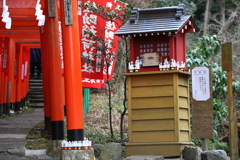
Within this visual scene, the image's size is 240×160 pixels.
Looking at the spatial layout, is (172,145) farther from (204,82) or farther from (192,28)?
(192,28)

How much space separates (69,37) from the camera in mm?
7754

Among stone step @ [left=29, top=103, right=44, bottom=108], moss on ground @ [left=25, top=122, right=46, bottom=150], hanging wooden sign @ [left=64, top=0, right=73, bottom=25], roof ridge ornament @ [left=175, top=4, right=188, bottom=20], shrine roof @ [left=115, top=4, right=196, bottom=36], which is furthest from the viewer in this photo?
stone step @ [left=29, top=103, right=44, bottom=108]

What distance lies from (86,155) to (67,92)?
118cm

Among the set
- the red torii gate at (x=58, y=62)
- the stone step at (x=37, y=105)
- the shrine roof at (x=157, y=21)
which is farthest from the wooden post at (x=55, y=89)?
the stone step at (x=37, y=105)

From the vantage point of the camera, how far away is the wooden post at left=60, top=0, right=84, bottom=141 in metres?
7.63

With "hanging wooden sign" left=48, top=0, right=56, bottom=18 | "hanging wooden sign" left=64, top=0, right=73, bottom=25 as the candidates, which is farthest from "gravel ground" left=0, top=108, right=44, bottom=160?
"hanging wooden sign" left=64, top=0, right=73, bottom=25

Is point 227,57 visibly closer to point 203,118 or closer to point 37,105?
point 203,118

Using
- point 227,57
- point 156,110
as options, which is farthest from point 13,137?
point 227,57

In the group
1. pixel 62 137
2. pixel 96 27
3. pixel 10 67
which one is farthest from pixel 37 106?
pixel 62 137

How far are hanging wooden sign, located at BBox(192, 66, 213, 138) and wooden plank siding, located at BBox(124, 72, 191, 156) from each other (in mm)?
337

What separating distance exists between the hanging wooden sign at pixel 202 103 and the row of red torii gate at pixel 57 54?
266 centimetres

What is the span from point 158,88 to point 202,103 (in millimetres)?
1008

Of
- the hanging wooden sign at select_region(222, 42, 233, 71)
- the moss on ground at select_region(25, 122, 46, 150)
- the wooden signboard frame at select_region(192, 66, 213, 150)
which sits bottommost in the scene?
the moss on ground at select_region(25, 122, 46, 150)

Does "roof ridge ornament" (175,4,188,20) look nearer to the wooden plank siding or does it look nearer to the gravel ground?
the wooden plank siding
